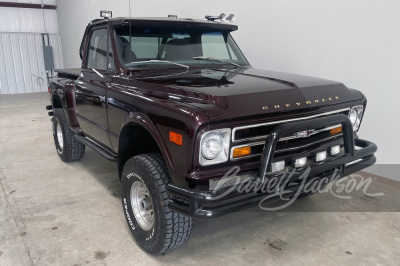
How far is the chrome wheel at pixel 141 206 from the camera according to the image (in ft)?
8.02

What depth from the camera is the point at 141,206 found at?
2510 mm

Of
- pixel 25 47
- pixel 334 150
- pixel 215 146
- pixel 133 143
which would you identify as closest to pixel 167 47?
pixel 133 143

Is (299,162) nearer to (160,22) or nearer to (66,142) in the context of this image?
(160,22)

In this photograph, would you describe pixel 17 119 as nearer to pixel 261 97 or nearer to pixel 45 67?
pixel 45 67

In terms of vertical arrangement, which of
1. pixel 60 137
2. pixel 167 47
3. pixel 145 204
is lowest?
pixel 60 137

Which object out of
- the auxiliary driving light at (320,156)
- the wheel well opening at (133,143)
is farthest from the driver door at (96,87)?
the auxiliary driving light at (320,156)

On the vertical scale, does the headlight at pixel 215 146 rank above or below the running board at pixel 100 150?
above

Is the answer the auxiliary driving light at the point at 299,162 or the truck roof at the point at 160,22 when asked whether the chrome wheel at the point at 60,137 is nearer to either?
the truck roof at the point at 160,22

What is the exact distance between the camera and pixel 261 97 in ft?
6.91

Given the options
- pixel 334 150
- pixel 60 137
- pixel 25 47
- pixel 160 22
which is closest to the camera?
pixel 334 150

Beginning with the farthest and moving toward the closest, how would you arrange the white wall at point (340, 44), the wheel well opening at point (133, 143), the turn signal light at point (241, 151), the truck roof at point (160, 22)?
the white wall at point (340, 44) → the truck roof at point (160, 22) → the wheel well opening at point (133, 143) → the turn signal light at point (241, 151)

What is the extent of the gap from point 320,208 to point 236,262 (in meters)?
1.21

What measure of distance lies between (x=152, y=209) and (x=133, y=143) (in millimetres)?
596

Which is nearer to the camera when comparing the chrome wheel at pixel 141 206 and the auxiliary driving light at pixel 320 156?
the auxiliary driving light at pixel 320 156
